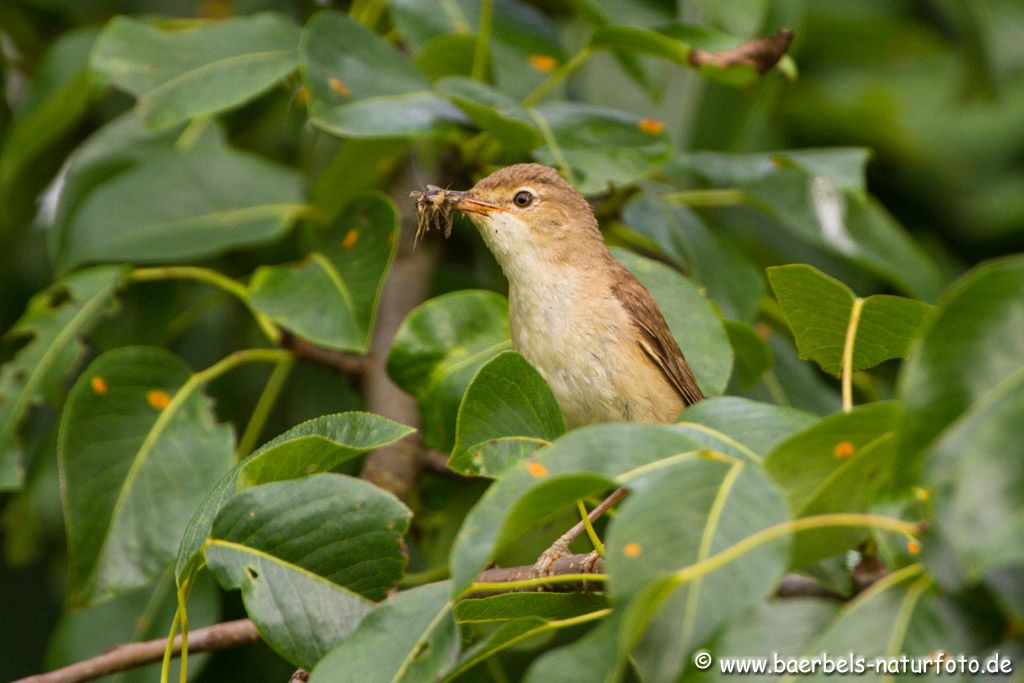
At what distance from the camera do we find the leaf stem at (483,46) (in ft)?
11.7

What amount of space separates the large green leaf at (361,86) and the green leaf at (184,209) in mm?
587

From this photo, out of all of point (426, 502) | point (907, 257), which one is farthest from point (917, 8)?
point (426, 502)

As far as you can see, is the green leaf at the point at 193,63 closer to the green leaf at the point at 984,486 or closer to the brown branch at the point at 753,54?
the brown branch at the point at 753,54

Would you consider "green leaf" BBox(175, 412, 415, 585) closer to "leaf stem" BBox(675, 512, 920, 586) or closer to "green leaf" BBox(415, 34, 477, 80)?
"leaf stem" BBox(675, 512, 920, 586)

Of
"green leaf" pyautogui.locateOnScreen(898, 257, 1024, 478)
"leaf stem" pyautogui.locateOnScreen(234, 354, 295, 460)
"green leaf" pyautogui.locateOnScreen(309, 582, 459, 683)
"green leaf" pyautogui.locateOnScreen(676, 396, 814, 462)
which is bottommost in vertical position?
"leaf stem" pyautogui.locateOnScreen(234, 354, 295, 460)

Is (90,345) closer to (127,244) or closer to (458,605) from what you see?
(127,244)

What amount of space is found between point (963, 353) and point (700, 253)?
80.2 inches

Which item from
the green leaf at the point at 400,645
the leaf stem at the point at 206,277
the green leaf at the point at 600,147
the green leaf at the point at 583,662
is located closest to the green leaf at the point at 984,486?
the green leaf at the point at 583,662

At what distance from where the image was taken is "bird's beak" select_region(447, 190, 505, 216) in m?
3.31

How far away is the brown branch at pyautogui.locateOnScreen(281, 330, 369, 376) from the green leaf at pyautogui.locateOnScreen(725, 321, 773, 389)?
118 cm

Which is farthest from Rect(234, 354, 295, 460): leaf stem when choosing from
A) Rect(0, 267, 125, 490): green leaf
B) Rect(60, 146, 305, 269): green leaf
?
Rect(0, 267, 125, 490): green leaf

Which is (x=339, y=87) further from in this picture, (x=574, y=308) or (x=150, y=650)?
(x=150, y=650)

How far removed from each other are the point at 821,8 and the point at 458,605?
375 centimetres

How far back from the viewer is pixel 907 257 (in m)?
3.82
